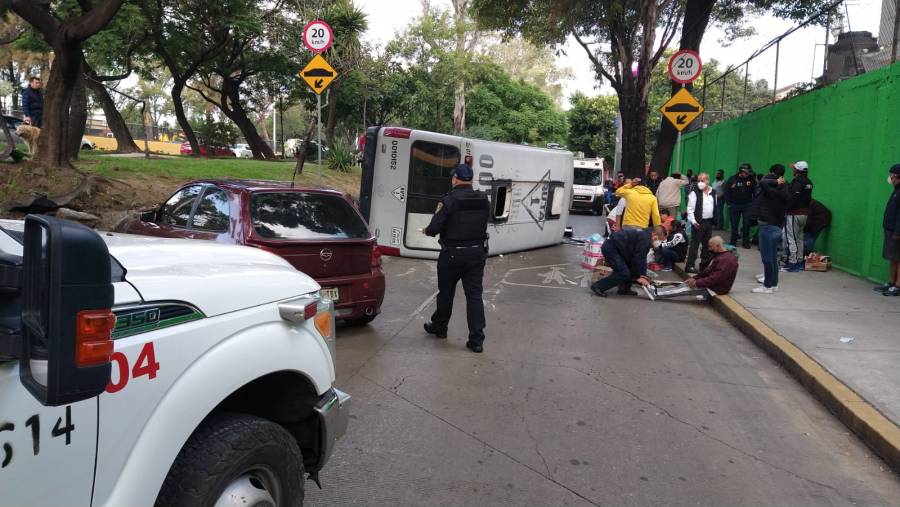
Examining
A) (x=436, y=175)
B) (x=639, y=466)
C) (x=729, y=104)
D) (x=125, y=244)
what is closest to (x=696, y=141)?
(x=729, y=104)

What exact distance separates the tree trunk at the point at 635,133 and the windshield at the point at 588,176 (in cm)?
989

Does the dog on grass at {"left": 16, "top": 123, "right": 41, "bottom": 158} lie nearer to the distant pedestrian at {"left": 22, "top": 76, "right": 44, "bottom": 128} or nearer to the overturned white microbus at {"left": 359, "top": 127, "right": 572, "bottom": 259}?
the distant pedestrian at {"left": 22, "top": 76, "right": 44, "bottom": 128}

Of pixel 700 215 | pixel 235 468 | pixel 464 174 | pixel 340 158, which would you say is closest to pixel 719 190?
pixel 700 215

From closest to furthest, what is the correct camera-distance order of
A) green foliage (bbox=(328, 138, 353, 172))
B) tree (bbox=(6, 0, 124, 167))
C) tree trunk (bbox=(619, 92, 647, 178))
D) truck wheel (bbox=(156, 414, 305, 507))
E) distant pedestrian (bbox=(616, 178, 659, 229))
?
truck wheel (bbox=(156, 414, 305, 507)) → distant pedestrian (bbox=(616, 178, 659, 229)) → tree (bbox=(6, 0, 124, 167)) → tree trunk (bbox=(619, 92, 647, 178)) → green foliage (bbox=(328, 138, 353, 172))

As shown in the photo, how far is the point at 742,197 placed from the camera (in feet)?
46.3

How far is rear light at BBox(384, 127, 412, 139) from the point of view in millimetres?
12109

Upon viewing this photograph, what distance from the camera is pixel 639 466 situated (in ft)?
13.4

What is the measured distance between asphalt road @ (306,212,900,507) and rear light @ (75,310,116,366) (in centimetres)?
218

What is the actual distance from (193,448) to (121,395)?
0.42 m

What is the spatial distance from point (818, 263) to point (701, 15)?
6.76 m

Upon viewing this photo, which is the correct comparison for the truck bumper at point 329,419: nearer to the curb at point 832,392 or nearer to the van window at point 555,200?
the curb at point 832,392

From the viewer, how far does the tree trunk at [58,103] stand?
11.1 meters

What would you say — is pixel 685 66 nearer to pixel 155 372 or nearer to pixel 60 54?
pixel 60 54

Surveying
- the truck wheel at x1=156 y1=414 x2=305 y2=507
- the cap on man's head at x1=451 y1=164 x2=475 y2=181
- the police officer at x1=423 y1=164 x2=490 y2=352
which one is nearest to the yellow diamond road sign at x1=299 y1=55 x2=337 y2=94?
the cap on man's head at x1=451 y1=164 x2=475 y2=181
